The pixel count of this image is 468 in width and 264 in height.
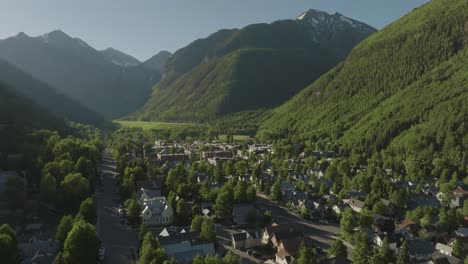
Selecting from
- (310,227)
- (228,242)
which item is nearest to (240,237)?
(228,242)

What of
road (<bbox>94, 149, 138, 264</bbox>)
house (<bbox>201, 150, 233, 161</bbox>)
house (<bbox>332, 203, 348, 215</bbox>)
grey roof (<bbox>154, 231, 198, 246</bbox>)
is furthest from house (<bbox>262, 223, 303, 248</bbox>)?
house (<bbox>201, 150, 233, 161</bbox>)

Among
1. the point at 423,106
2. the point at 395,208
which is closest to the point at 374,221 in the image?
the point at 395,208

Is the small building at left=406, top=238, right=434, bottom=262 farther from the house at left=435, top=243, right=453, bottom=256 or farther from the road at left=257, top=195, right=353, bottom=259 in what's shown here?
the road at left=257, top=195, right=353, bottom=259

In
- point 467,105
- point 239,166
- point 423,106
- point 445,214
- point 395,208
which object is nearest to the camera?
point 445,214

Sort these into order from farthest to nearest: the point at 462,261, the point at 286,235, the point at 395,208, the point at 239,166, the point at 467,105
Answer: the point at 467,105, the point at 239,166, the point at 395,208, the point at 286,235, the point at 462,261

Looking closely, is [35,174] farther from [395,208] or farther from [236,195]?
[395,208]
